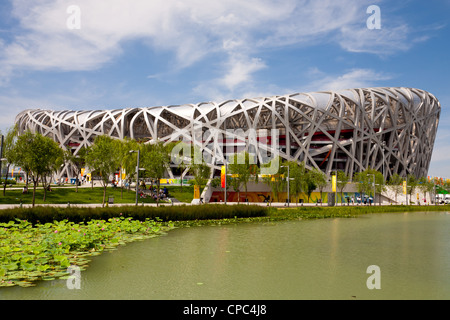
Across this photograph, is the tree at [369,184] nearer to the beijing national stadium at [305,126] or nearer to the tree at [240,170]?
the beijing national stadium at [305,126]

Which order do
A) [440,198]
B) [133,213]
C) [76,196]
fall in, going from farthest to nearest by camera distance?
[440,198] < [76,196] < [133,213]

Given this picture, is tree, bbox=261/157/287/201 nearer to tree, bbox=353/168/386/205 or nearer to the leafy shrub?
tree, bbox=353/168/386/205

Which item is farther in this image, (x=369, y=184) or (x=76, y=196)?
(x=369, y=184)

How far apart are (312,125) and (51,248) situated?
60737mm

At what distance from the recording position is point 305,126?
70938 millimetres

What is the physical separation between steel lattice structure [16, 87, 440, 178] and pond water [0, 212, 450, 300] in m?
52.5

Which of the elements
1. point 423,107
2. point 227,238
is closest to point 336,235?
point 227,238

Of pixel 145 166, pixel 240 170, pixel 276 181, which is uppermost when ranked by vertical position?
pixel 145 166

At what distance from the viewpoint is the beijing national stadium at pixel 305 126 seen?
68.5 meters

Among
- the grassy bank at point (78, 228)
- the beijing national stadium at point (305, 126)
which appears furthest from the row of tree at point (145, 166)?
the grassy bank at point (78, 228)

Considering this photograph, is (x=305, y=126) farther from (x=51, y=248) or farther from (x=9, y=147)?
(x=51, y=248)

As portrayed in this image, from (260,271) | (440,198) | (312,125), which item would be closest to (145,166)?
(312,125)
